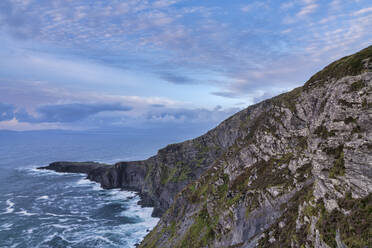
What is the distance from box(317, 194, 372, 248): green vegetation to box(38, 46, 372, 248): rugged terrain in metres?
0.08

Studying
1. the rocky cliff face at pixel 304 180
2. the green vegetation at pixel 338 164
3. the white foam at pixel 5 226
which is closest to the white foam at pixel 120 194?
the white foam at pixel 5 226

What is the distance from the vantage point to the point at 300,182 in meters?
32.7

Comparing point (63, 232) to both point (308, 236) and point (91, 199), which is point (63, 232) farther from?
point (308, 236)

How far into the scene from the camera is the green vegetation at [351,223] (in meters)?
18.8

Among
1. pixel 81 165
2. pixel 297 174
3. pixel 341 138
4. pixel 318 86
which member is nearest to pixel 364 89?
pixel 341 138

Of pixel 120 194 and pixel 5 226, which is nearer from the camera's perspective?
pixel 5 226

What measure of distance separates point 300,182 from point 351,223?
1280cm

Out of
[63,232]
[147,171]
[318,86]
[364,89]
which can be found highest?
[318,86]

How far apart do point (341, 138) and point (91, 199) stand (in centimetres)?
12564

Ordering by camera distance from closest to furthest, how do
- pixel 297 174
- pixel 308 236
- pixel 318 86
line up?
pixel 308 236
pixel 297 174
pixel 318 86

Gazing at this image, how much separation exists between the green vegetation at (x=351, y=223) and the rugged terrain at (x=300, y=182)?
79 mm

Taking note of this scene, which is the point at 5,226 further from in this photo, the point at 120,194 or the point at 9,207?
the point at 120,194

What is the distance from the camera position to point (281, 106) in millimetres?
48656

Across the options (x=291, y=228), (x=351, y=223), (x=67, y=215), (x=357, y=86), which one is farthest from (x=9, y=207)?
(x=357, y=86)
